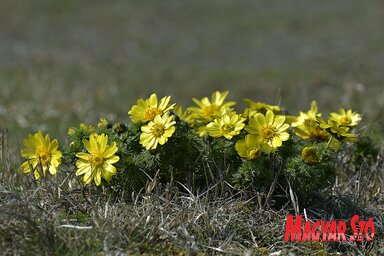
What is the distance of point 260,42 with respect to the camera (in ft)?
51.4

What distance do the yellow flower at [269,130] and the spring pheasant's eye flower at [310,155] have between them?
0.11 metres

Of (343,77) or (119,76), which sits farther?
(119,76)

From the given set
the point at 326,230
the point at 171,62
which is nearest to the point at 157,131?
the point at 326,230

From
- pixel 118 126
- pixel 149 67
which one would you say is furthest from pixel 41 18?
pixel 118 126

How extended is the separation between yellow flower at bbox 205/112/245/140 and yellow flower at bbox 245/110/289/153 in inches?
2.0

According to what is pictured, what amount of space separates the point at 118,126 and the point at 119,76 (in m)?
8.80

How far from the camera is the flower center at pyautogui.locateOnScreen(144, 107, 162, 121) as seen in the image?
317cm

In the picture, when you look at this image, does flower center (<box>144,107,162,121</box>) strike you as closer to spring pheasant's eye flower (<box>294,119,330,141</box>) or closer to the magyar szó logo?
spring pheasant's eye flower (<box>294,119,330,141</box>)

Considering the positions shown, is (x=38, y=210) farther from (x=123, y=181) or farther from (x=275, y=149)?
(x=275, y=149)

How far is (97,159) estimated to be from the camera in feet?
10.00

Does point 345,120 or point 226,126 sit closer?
point 226,126

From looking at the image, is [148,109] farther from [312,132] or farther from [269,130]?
[312,132]

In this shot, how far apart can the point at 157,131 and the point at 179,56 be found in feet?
38.2

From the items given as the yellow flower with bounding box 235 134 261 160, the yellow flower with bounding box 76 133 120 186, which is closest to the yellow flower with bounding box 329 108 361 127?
the yellow flower with bounding box 235 134 261 160
